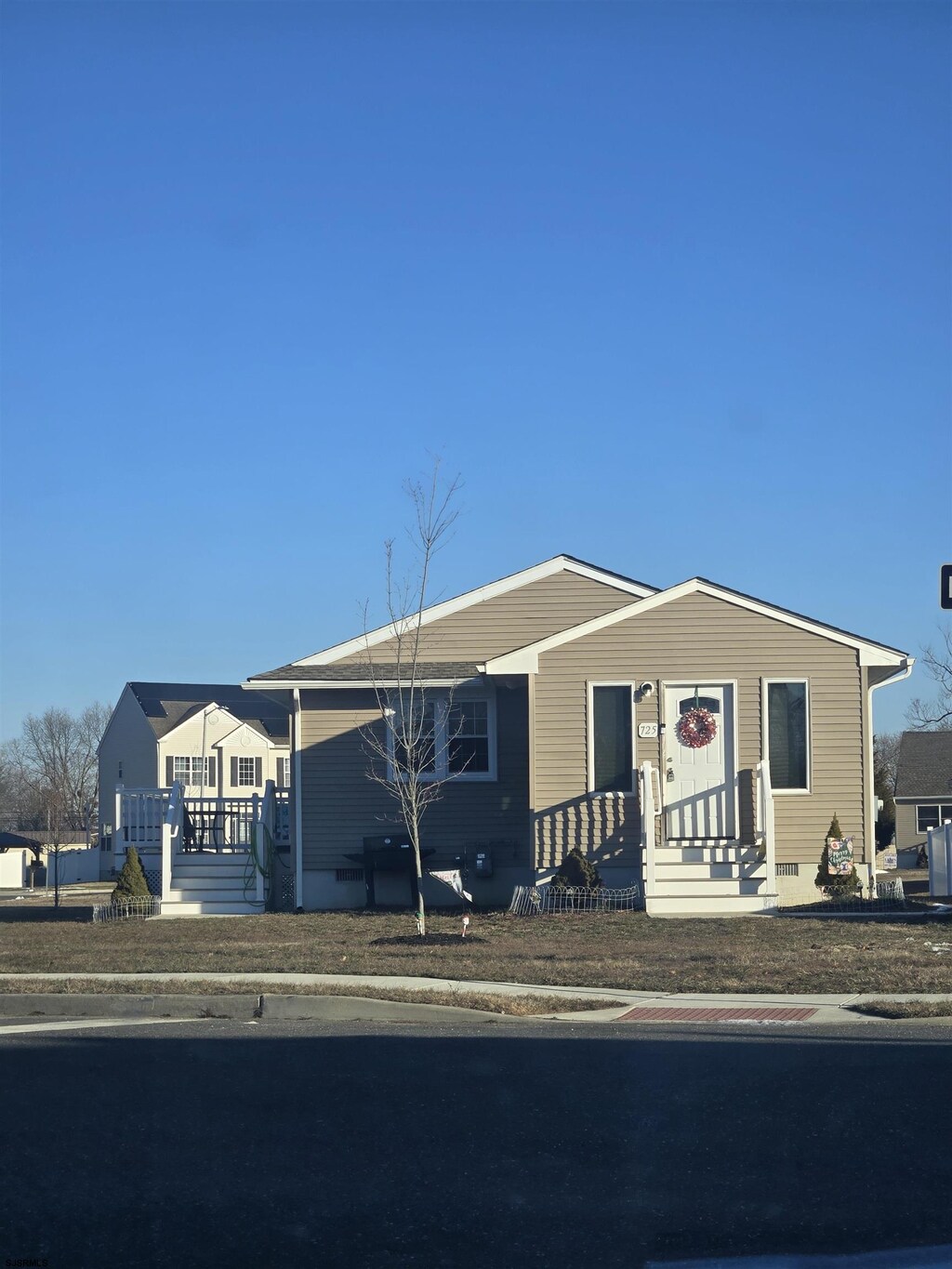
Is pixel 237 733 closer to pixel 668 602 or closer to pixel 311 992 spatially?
pixel 668 602

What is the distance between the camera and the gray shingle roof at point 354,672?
20.1 meters

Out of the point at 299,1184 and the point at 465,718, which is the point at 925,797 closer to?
the point at 465,718

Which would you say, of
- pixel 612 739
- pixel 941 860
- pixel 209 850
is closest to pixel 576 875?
pixel 612 739

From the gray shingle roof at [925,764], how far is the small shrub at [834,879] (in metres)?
30.3

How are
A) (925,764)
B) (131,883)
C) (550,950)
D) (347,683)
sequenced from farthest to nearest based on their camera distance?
(925,764) < (347,683) < (131,883) < (550,950)

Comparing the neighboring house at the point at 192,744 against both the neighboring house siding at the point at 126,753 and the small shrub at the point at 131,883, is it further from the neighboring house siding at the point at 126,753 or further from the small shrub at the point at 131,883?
the small shrub at the point at 131,883

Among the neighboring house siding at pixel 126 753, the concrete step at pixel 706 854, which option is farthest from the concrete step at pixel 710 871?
the neighboring house siding at pixel 126 753

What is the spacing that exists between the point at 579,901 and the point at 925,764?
3552 cm

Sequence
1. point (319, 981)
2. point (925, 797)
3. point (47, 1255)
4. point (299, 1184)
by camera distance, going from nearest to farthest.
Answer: point (47, 1255)
point (299, 1184)
point (319, 981)
point (925, 797)

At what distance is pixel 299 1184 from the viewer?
5582 mm

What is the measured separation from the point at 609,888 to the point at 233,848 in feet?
20.3

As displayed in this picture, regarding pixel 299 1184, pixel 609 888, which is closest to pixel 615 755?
pixel 609 888

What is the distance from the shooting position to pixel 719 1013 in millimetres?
9992

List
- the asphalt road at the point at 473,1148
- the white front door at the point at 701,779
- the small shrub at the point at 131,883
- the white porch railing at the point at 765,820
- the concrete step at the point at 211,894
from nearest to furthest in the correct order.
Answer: the asphalt road at the point at 473,1148 < the white porch railing at the point at 765,820 < the white front door at the point at 701,779 < the small shrub at the point at 131,883 < the concrete step at the point at 211,894
